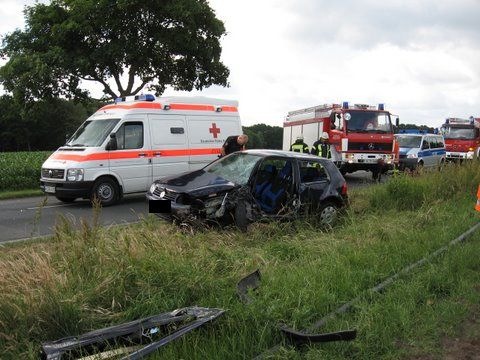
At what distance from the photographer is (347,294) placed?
460 centimetres

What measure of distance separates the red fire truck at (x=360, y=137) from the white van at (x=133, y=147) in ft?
19.6

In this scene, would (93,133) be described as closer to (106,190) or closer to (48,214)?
(106,190)

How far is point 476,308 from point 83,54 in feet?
58.9

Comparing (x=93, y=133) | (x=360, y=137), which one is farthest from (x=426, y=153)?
(x=93, y=133)

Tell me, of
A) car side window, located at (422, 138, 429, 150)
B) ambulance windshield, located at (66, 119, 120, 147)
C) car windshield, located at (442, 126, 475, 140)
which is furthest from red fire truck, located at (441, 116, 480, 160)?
ambulance windshield, located at (66, 119, 120, 147)

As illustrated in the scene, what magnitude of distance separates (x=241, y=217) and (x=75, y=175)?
536 centimetres

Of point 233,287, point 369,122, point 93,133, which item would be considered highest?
point 369,122

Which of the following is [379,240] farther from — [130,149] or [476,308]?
[130,149]

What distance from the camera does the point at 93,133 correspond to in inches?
467

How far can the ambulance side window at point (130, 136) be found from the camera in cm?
1169

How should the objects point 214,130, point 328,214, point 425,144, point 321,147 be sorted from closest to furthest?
point 328,214
point 214,130
point 321,147
point 425,144

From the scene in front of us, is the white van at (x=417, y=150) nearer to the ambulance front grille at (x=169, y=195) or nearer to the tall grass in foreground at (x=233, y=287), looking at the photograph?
the tall grass in foreground at (x=233, y=287)

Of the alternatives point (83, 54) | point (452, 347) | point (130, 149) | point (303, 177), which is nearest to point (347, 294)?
point (452, 347)

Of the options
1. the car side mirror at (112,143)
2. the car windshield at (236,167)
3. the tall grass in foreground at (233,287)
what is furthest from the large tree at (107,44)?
the tall grass in foreground at (233,287)
